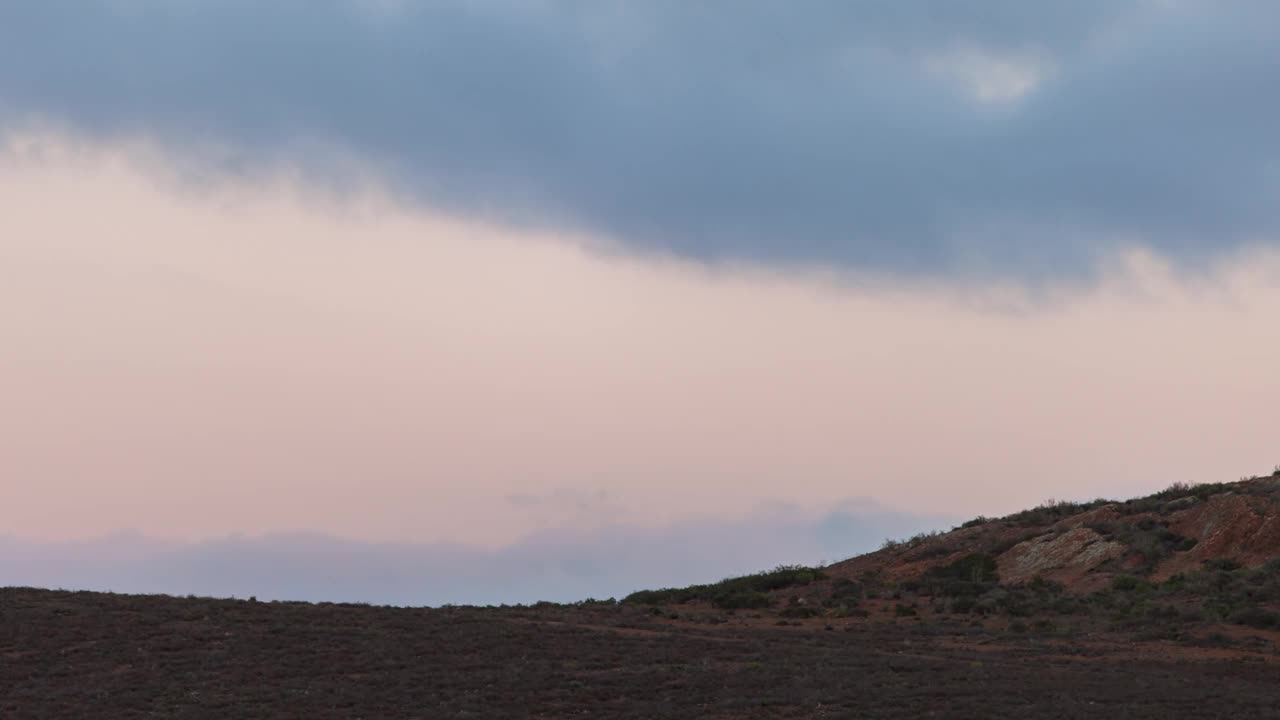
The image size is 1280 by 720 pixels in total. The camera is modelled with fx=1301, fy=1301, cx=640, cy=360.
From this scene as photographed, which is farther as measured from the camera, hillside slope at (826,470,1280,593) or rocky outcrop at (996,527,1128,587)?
rocky outcrop at (996,527,1128,587)

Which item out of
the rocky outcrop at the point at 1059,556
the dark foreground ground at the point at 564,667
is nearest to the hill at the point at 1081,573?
the rocky outcrop at the point at 1059,556

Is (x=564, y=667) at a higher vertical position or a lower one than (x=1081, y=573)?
lower

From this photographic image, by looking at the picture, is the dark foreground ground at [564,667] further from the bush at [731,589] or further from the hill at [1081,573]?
the bush at [731,589]

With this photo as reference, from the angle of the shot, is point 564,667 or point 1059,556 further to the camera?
point 1059,556

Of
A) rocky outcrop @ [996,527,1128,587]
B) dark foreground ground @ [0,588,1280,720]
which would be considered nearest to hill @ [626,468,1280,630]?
rocky outcrop @ [996,527,1128,587]

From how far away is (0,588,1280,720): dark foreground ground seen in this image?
1345 inches

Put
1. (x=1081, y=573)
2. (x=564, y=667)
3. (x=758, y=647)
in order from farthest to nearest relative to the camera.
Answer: (x=1081, y=573) → (x=758, y=647) → (x=564, y=667)

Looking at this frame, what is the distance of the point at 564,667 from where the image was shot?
39.2 m

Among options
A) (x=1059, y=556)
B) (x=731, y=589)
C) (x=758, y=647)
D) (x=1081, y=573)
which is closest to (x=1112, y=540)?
(x=1059, y=556)

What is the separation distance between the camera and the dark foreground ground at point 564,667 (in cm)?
3416

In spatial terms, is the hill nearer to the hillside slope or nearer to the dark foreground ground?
the hillside slope

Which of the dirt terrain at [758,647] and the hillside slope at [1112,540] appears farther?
the hillside slope at [1112,540]

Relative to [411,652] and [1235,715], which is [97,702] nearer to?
[411,652]

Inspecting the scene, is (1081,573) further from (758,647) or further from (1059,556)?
(758,647)
